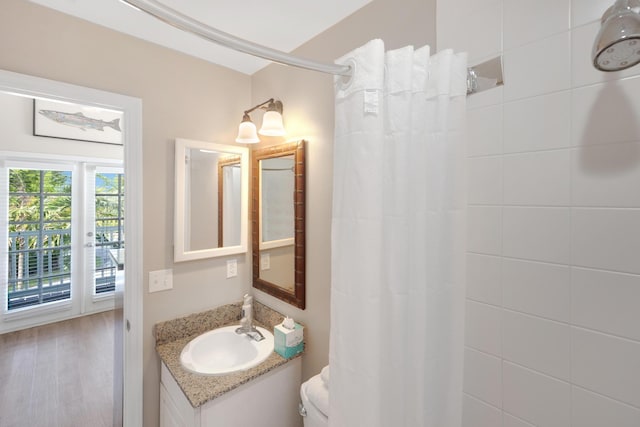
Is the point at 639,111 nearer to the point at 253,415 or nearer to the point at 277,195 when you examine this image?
the point at 277,195

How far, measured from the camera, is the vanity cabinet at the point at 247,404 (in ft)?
3.55

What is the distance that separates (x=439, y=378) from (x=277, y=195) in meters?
1.17

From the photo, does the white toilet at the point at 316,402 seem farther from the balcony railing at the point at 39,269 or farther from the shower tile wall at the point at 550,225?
the balcony railing at the point at 39,269

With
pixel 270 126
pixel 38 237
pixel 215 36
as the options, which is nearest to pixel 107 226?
pixel 38 237

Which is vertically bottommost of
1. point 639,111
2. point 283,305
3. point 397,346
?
point 283,305

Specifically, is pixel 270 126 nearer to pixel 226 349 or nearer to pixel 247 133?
pixel 247 133

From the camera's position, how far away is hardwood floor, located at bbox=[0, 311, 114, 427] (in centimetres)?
188

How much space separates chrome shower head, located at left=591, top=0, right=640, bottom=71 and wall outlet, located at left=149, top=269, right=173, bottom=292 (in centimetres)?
182

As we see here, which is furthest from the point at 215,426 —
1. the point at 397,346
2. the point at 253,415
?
the point at 397,346

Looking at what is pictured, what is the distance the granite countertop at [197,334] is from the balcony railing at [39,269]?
9.81 ft

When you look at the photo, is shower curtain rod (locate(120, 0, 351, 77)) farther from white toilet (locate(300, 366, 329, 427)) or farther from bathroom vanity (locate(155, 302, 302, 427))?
bathroom vanity (locate(155, 302, 302, 427))

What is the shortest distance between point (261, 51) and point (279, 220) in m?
1.03

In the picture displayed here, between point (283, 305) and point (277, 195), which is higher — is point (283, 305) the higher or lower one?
the lower one

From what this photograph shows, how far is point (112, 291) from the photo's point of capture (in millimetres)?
3641
